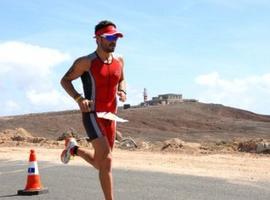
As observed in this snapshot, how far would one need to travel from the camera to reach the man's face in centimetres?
689

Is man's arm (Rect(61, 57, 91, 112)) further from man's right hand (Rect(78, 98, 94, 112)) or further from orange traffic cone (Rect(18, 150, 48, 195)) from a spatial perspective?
orange traffic cone (Rect(18, 150, 48, 195))

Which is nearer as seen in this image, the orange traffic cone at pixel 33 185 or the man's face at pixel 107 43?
the man's face at pixel 107 43

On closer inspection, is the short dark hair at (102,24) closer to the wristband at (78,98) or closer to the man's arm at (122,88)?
the man's arm at (122,88)

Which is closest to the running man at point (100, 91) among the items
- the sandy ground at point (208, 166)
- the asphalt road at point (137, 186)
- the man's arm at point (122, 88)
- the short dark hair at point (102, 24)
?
the short dark hair at point (102, 24)

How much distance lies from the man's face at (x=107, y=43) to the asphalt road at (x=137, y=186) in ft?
8.97

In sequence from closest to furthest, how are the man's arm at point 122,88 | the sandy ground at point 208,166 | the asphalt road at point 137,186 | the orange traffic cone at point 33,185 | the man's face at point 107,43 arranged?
the man's face at point 107,43
the man's arm at point 122,88
the asphalt road at point 137,186
the orange traffic cone at point 33,185
the sandy ground at point 208,166

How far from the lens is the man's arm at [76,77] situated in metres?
6.83

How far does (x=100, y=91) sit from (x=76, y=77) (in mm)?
321

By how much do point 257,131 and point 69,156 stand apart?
33.7 meters

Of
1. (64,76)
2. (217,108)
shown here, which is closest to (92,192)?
(64,76)

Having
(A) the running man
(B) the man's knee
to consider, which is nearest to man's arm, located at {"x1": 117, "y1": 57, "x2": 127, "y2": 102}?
(A) the running man

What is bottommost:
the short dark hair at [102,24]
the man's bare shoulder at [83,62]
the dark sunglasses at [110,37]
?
the man's bare shoulder at [83,62]

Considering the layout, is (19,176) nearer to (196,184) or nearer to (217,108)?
(196,184)

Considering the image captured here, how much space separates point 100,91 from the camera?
6922 millimetres
